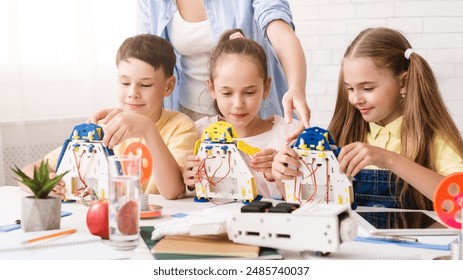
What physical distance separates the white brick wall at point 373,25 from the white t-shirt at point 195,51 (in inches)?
63.9

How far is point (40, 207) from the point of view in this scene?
133 centimetres

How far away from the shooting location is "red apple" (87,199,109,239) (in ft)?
4.14

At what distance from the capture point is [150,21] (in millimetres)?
2348

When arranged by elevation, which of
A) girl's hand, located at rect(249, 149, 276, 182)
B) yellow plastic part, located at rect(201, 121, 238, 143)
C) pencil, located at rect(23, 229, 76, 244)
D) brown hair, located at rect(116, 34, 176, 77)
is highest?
brown hair, located at rect(116, 34, 176, 77)

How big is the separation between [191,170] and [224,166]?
0.35 ft

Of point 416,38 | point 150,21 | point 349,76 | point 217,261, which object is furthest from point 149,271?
point 416,38

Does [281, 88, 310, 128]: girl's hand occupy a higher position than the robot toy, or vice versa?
[281, 88, 310, 128]: girl's hand

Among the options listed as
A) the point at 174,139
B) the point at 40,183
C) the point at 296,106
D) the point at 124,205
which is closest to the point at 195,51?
the point at 174,139

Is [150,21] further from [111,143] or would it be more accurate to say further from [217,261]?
[217,261]

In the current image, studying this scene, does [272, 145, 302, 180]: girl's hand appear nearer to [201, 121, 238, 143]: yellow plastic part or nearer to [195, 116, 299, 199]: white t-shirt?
[201, 121, 238, 143]: yellow plastic part

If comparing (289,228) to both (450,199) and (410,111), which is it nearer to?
(450,199)

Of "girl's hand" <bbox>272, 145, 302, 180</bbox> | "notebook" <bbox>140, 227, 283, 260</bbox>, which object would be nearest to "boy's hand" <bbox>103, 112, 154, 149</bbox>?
"girl's hand" <bbox>272, 145, 302, 180</bbox>

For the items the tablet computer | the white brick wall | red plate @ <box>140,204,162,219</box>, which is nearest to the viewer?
the tablet computer

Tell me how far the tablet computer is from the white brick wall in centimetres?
209
